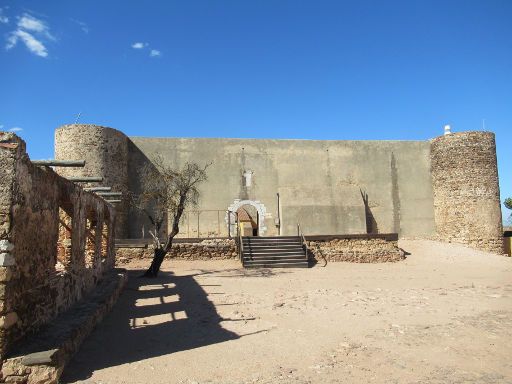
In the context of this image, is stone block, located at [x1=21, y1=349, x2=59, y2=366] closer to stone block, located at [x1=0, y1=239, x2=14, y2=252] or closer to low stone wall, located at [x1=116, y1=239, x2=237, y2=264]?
stone block, located at [x1=0, y1=239, x2=14, y2=252]

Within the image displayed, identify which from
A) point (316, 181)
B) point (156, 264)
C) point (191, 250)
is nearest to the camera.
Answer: point (156, 264)

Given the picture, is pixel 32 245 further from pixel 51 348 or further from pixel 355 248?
pixel 355 248

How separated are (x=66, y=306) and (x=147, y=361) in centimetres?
196

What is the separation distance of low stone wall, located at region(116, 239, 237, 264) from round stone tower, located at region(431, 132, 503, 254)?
11909 millimetres

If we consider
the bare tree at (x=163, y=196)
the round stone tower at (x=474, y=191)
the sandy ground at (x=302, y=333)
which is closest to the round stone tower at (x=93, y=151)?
the bare tree at (x=163, y=196)

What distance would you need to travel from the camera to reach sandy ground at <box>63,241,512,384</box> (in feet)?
15.1

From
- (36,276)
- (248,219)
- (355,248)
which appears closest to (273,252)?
(355,248)

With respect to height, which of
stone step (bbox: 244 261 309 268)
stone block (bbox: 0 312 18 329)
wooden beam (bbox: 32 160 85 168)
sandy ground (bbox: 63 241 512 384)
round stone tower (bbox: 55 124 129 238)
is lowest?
sandy ground (bbox: 63 241 512 384)

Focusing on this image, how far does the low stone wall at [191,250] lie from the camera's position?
50.7 feet

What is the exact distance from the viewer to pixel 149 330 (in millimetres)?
6395

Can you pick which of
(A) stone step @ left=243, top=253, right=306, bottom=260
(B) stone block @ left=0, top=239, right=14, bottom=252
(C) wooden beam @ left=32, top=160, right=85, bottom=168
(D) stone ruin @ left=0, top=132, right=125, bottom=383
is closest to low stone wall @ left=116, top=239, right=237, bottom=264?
(A) stone step @ left=243, top=253, right=306, bottom=260

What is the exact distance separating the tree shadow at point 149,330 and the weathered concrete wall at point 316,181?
1015cm

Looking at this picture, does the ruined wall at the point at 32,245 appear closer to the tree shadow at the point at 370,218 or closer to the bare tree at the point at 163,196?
the bare tree at the point at 163,196

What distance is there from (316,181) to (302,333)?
52.4ft
